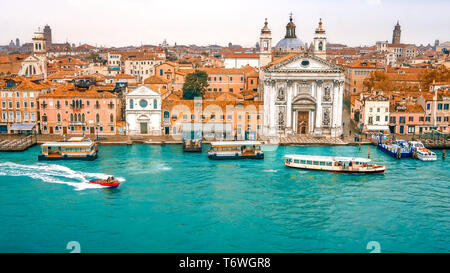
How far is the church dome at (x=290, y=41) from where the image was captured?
170ft

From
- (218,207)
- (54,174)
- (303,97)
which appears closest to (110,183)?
(54,174)

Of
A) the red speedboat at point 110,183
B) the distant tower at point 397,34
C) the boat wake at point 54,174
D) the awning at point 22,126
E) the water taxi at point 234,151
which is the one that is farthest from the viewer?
the distant tower at point 397,34

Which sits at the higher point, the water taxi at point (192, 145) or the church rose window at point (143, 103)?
the church rose window at point (143, 103)

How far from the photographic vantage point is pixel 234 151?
3092cm

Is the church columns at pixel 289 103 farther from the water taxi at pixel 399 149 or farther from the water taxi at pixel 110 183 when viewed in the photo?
the water taxi at pixel 110 183

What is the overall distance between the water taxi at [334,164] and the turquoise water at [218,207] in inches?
23.3

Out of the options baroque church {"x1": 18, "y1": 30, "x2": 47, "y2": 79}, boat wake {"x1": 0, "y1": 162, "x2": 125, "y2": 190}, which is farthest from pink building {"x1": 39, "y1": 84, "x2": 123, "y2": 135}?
baroque church {"x1": 18, "y1": 30, "x2": 47, "y2": 79}

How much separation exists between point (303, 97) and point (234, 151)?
32.1 feet

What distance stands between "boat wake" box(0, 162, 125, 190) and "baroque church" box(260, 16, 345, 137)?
54.2ft

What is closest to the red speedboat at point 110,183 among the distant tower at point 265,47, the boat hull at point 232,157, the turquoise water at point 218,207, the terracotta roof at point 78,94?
the turquoise water at point 218,207

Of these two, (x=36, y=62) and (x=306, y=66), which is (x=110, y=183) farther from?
(x=36, y=62)

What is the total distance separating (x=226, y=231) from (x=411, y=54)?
111472 mm

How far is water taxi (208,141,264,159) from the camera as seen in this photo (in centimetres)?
3048

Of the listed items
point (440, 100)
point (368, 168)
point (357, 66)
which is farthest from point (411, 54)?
point (368, 168)
